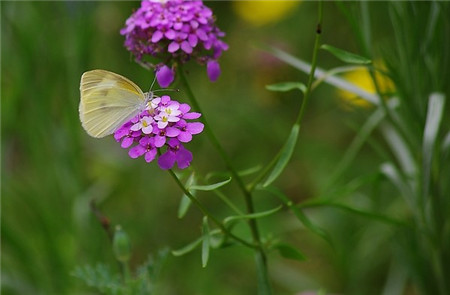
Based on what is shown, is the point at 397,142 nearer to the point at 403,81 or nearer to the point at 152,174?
the point at 403,81

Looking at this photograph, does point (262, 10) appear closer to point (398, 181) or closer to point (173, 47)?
point (398, 181)

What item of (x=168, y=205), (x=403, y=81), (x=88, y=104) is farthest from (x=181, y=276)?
(x=88, y=104)

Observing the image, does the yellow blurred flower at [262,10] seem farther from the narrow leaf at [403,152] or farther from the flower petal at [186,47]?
the flower petal at [186,47]

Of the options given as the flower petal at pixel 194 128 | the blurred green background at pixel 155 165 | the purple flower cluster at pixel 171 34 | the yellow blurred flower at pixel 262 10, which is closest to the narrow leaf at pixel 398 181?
the blurred green background at pixel 155 165

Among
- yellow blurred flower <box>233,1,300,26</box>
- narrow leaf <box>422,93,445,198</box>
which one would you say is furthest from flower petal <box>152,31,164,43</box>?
yellow blurred flower <box>233,1,300,26</box>

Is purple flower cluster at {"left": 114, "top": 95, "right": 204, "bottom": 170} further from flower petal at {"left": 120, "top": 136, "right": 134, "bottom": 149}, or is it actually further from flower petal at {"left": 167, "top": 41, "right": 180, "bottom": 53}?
flower petal at {"left": 167, "top": 41, "right": 180, "bottom": 53}

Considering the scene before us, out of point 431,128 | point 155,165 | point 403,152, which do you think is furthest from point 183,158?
point 155,165
